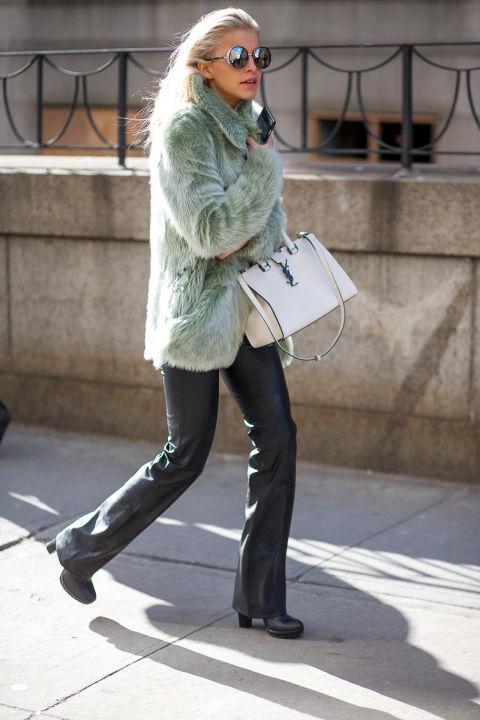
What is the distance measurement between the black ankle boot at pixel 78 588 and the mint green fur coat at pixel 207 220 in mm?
875

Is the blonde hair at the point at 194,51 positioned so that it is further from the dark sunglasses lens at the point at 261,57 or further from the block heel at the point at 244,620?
the block heel at the point at 244,620

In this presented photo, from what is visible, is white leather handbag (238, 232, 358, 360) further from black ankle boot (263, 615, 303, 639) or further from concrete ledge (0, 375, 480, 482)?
concrete ledge (0, 375, 480, 482)

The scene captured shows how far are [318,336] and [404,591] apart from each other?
2078 millimetres

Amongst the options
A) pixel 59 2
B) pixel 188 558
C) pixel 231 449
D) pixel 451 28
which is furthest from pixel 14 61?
pixel 188 558

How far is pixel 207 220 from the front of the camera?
364 centimetres

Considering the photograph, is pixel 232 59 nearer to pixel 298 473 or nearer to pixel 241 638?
pixel 241 638

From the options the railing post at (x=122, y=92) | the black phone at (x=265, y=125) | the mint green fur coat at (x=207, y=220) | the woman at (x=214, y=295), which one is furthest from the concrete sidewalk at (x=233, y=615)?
the railing post at (x=122, y=92)

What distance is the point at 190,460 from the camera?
388 cm

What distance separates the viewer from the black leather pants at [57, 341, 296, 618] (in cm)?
385

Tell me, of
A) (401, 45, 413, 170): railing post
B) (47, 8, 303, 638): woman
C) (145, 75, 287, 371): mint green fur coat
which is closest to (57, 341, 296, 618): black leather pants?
(47, 8, 303, 638): woman

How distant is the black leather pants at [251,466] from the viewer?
385cm

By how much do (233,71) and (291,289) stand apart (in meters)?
0.75

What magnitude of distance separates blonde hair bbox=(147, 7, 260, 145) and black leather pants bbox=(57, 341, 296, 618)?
864mm

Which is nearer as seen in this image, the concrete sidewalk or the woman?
the concrete sidewalk
